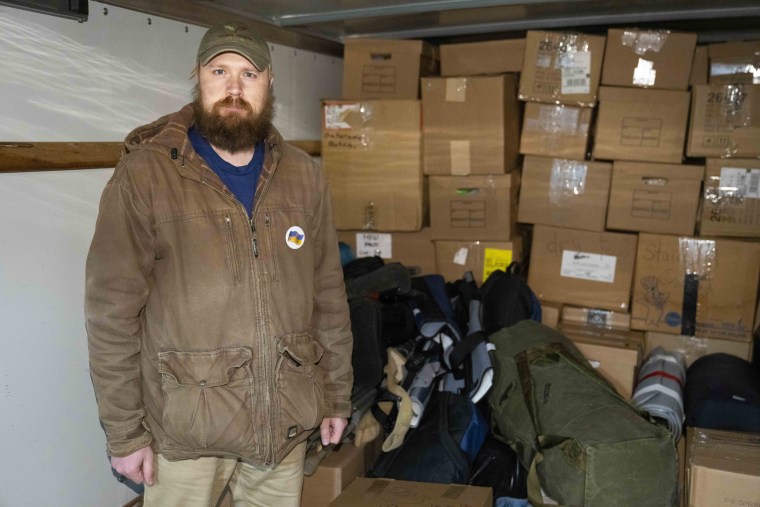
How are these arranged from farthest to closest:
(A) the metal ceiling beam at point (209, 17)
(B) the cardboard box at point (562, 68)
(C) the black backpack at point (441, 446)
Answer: (B) the cardboard box at point (562, 68) < (C) the black backpack at point (441, 446) < (A) the metal ceiling beam at point (209, 17)

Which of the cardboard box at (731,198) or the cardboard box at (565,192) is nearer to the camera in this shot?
the cardboard box at (731,198)

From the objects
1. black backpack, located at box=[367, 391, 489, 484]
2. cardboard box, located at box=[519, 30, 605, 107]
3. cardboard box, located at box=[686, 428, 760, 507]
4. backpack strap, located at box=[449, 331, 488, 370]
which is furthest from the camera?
cardboard box, located at box=[519, 30, 605, 107]

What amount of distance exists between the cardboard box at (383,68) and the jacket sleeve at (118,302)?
5.59 feet

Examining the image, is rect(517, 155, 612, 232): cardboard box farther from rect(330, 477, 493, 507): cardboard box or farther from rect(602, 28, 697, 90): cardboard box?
rect(330, 477, 493, 507): cardboard box

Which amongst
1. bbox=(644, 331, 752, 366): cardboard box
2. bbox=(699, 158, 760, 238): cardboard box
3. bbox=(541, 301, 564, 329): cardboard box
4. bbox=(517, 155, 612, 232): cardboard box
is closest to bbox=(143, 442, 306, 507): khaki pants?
bbox=(541, 301, 564, 329): cardboard box

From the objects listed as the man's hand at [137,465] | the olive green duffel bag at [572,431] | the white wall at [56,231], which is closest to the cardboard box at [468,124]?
the olive green duffel bag at [572,431]

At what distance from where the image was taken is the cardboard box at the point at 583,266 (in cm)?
291

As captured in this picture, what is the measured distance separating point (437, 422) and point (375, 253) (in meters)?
0.99

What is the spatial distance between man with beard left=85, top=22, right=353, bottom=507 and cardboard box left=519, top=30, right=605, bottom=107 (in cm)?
155

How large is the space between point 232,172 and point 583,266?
1.84 meters

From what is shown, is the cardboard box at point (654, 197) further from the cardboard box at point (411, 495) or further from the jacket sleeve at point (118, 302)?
the jacket sleeve at point (118, 302)

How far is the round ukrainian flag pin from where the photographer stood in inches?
62.2

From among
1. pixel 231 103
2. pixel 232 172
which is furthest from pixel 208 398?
pixel 231 103

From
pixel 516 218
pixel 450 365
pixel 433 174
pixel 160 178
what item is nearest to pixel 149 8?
pixel 160 178
